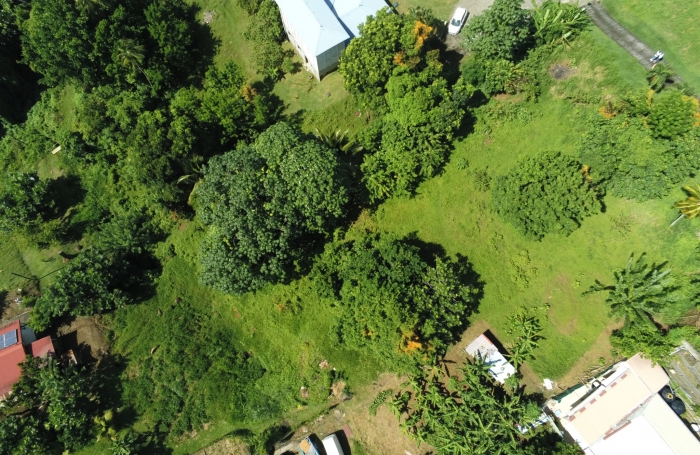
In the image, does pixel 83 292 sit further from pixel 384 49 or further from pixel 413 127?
pixel 384 49

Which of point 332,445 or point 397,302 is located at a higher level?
point 397,302

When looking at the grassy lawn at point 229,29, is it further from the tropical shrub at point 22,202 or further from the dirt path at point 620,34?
the dirt path at point 620,34

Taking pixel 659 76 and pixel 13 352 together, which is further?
pixel 13 352

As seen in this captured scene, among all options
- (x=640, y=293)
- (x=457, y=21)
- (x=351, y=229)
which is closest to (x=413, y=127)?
(x=351, y=229)

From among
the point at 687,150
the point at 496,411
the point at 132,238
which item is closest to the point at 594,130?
the point at 687,150

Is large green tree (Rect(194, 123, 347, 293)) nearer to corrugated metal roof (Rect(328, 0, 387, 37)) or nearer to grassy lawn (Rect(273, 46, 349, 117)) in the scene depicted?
grassy lawn (Rect(273, 46, 349, 117))

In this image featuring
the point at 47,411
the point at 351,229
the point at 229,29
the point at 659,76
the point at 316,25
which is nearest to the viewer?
the point at 659,76
